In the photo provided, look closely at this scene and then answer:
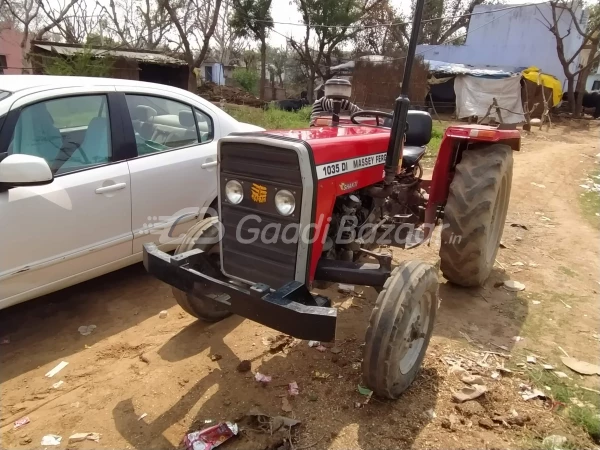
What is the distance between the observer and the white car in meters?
2.99

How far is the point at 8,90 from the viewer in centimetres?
313

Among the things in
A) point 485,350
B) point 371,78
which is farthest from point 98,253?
point 371,78

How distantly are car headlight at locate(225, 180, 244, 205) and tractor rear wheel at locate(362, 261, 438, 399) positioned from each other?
102 centimetres

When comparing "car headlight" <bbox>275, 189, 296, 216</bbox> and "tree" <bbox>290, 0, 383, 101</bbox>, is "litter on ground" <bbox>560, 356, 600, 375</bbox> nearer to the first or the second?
"car headlight" <bbox>275, 189, 296, 216</bbox>

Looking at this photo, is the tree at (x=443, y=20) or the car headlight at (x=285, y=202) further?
the tree at (x=443, y=20)

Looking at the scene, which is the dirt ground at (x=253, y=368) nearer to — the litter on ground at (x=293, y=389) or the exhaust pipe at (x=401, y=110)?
the litter on ground at (x=293, y=389)

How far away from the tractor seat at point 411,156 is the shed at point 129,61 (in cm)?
1345

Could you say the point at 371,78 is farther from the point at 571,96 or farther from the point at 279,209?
the point at 279,209

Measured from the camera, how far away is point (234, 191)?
284 cm

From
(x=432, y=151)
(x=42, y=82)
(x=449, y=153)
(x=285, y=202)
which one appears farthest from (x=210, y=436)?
(x=432, y=151)

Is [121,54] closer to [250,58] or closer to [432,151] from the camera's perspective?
[432,151]

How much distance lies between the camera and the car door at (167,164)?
3662mm

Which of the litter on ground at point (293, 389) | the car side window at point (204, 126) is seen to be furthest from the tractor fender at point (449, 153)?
the car side window at point (204, 126)

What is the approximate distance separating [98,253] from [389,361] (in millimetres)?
2302
